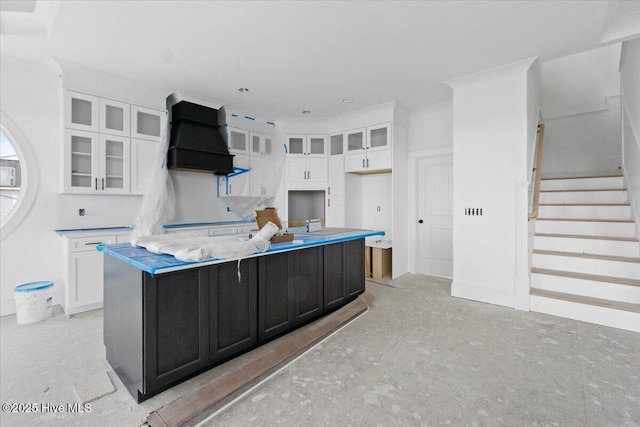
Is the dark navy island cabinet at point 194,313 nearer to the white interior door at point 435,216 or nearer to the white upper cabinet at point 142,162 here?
the white upper cabinet at point 142,162

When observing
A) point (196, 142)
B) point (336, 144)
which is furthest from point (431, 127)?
point (196, 142)

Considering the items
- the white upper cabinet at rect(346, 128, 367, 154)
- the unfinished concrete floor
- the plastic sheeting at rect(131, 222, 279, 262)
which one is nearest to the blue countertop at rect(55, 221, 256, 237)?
the unfinished concrete floor

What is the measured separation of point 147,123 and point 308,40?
8.33 ft

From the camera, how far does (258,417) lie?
63.1 inches

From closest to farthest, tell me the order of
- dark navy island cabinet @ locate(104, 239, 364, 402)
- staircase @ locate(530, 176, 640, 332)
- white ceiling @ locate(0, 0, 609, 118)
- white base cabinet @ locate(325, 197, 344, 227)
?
dark navy island cabinet @ locate(104, 239, 364, 402) → white ceiling @ locate(0, 0, 609, 118) → staircase @ locate(530, 176, 640, 332) → white base cabinet @ locate(325, 197, 344, 227)

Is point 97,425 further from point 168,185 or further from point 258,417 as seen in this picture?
point 168,185

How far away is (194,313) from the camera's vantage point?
1.88 meters

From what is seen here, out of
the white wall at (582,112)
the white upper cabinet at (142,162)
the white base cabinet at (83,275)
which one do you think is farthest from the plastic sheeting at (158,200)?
the white wall at (582,112)

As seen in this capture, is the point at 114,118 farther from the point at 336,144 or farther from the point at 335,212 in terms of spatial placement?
the point at 335,212

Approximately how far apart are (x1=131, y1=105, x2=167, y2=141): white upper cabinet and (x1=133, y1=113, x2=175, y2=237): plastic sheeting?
0.36ft

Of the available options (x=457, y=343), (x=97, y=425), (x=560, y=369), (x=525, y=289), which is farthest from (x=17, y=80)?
(x=525, y=289)

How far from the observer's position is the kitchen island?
5.60ft

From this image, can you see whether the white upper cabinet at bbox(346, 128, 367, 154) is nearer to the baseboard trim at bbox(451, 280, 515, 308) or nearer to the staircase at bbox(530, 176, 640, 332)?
the baseboard trim at bbox(451, 280, 515, 308)

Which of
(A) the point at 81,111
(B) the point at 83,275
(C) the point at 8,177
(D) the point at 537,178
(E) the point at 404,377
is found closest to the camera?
(E) the point at 404,377
